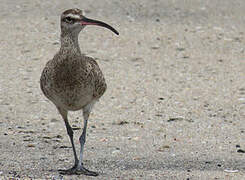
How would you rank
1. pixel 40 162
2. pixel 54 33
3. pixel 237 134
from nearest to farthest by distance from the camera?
pixel 40 162
pixel 237 134
pixel 54 33

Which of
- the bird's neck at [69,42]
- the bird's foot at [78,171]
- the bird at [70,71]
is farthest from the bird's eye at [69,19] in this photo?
the bird's foot at [78,171]

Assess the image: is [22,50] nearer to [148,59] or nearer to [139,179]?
[148,59]

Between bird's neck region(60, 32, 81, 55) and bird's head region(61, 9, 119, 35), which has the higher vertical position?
bird's head region(61, 9, 119, 35)

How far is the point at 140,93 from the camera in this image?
12477mm

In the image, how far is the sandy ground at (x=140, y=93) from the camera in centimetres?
835

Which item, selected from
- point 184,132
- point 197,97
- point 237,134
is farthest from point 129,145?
point 197,97

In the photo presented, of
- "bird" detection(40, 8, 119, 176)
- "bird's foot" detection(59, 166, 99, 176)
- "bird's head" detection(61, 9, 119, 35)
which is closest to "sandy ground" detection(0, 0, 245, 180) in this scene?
"bird's foot" detection(59, 166, 99, 176)

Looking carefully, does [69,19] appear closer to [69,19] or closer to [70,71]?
[69,19]

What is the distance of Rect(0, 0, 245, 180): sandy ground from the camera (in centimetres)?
835

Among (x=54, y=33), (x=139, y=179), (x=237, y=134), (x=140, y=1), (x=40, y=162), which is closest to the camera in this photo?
(x=139, y=179)

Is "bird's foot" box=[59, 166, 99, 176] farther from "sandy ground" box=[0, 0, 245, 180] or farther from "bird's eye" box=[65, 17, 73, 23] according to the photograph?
"bird's eye" box=[65, 17, 73, 23]

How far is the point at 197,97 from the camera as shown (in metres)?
12.3

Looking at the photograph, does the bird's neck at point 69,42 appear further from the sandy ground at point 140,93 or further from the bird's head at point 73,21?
the sandy ground at point 140,93

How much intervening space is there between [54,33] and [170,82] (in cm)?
428
